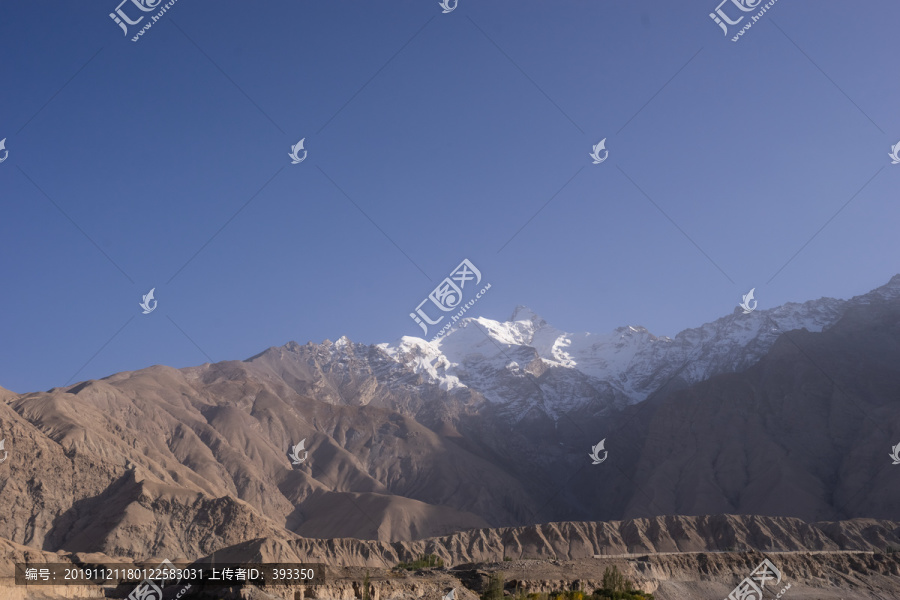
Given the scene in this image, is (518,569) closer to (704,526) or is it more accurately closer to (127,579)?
(127,579)

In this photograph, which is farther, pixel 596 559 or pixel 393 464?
pixel 393 464

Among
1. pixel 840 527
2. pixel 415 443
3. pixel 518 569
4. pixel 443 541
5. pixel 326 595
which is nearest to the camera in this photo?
pixel 326 595

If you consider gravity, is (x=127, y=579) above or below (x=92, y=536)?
below

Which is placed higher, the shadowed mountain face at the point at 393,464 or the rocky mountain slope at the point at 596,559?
the shadowed mountain face at the point at 393,464

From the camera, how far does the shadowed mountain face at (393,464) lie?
11412 cm

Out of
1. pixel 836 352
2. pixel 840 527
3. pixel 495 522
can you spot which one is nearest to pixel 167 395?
pixel 495 522

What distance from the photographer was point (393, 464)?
183750 millimetres

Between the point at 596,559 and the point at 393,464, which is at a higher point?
the point at 393,464

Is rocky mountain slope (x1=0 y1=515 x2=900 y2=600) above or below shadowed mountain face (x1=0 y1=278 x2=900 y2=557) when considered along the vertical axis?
below

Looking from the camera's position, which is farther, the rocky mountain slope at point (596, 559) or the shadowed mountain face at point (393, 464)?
the shadowed mountain face at point (393, 464)

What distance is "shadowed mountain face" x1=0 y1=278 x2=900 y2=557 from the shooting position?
114 meters

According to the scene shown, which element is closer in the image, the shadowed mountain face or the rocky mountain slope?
the rocky mountain slope

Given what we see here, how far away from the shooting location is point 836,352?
178375 millimetres

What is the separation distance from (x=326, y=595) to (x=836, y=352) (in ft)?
535
